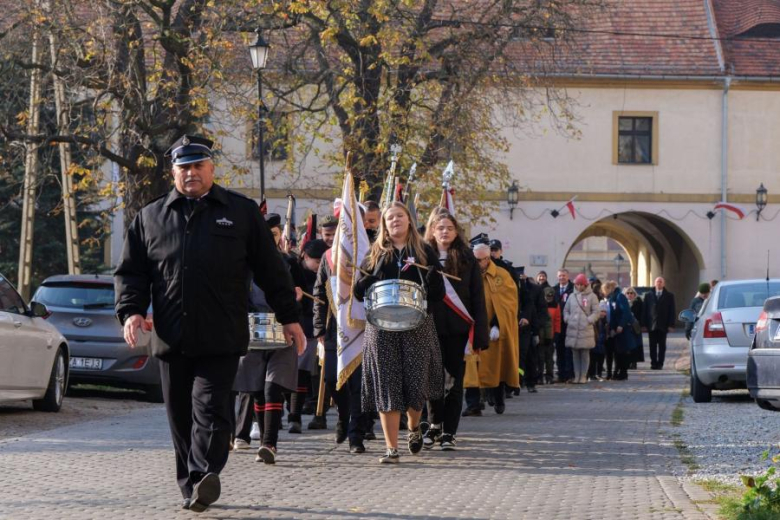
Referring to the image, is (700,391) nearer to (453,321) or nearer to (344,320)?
(453,321)

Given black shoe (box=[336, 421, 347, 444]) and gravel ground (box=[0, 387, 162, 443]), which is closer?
black shoe (box=[336, 421, 347, 444])

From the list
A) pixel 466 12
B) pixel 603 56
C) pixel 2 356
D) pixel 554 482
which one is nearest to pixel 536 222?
pixel 603 56

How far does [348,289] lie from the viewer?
1121 centimetres

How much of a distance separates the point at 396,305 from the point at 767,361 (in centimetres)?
310

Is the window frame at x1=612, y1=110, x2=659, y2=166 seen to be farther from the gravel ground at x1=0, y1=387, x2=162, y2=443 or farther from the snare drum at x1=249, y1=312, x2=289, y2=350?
the snare drum at x1=249, y1=312, x2=289, y2=350

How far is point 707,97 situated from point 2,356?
3156 centimetres

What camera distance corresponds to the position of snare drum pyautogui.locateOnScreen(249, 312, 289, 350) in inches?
400

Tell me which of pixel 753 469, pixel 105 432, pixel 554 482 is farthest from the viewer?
pixel 105 432

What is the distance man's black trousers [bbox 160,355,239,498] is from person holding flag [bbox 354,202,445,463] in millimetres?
2714

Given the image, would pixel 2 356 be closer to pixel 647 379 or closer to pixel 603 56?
pixel 647 379

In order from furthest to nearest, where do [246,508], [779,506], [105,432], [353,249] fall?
[105,432] < [353,249] < [246,508] < [779,506]

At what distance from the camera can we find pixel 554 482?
9.31 m

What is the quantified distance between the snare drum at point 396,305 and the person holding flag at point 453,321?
1310 millimetres

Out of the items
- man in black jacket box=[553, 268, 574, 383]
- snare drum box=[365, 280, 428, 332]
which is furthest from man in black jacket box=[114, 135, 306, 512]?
man in black jacket box=[553, 268, 574, 383]
